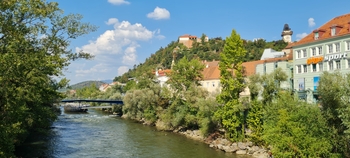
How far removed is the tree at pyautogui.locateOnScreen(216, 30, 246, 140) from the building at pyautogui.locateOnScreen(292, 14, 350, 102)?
643cm

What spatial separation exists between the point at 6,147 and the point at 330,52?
27.5m

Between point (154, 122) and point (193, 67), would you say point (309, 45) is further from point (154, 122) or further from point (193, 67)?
point (154, 122)

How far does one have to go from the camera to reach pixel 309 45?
30.1 m

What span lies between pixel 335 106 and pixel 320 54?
10.9 m

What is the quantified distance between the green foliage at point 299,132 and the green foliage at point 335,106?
1.58 feet

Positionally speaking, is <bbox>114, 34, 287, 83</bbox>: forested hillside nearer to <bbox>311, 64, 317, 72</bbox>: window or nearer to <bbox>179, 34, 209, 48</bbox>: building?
<bbox>179, 34, 209, 48</bbox>: building

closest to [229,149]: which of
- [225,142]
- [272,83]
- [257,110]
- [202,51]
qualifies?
[225,142]

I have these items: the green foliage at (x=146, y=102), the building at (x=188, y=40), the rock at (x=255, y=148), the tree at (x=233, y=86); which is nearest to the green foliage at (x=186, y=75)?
the green foliage at (x=146, y=102)

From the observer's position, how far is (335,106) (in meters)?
19.6

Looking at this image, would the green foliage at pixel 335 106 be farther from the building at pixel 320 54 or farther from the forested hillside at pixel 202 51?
the forested hillside at pixel 202 51

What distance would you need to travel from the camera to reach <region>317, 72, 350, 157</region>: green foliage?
18.6 meters

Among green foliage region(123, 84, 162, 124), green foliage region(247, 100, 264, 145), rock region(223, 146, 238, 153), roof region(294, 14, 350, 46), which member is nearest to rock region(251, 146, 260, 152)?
green foliage region(247, 100, 264, 145)

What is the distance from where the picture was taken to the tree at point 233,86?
28.3 meters

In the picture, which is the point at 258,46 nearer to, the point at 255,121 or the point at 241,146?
the point at 255,121
